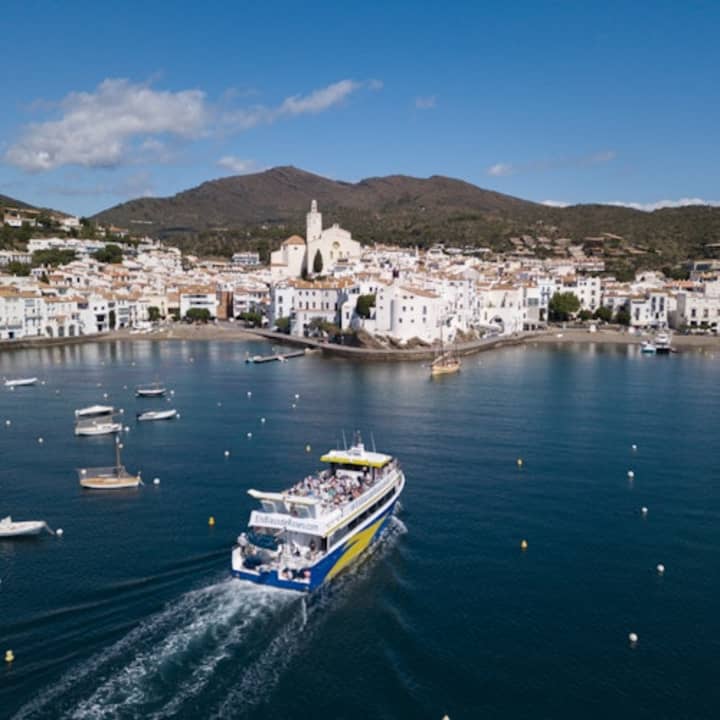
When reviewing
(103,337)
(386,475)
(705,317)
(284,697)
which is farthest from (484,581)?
(705,317)

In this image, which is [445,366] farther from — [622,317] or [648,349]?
[622,317]

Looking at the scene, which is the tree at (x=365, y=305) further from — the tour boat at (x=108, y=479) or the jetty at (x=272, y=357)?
the tour boat at (x=108, y=479)

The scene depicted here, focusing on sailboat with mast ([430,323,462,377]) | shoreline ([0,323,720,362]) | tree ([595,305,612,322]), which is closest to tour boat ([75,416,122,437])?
sailboat with mast ([430,323,462,377])

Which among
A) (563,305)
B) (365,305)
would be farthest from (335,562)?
(563,305)

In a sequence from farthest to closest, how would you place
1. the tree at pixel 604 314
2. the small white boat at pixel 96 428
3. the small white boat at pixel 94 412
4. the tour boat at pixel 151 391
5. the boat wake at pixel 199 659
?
the tree at pixel 604 314 → the tour boat at pixel 151 391 → the small white boat at pixel 94 412 → the small white boat at pixel 96 428 → the boat wake at pixel 199 659

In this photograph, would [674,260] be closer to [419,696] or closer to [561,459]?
[561,459]

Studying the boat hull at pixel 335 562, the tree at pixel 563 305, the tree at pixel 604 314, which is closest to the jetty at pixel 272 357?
the boat hull at pixel 335 562

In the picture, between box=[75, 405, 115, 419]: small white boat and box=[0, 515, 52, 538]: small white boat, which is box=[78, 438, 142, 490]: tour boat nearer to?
box=[0, 515, 52, 538]: small white boat

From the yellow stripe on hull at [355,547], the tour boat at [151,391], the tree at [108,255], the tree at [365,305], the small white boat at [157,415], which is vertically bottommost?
the yellow stripe on hull at [355,547]
